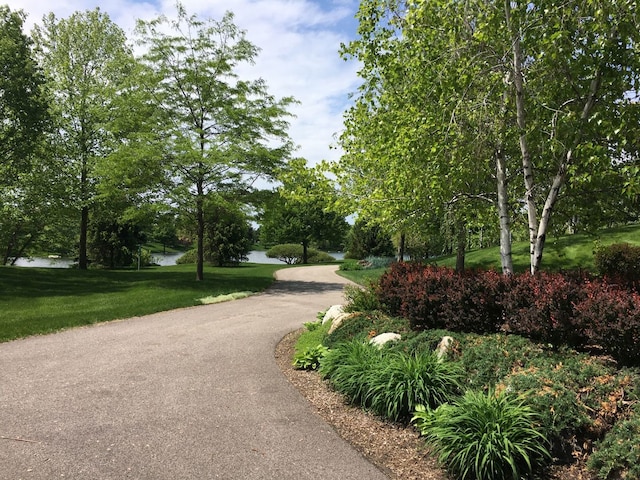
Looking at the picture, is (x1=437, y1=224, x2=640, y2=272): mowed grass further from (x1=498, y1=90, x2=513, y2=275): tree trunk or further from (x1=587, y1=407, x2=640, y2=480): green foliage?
(x1=587, y1=407, x2=640, y2=480): green foliage

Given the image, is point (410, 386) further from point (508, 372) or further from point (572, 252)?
point (572, 252)

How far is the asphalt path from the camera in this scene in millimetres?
3834

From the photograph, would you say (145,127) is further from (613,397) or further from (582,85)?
(613,397)

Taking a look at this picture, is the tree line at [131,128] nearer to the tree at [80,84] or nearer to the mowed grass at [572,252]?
the tree at [80,84]

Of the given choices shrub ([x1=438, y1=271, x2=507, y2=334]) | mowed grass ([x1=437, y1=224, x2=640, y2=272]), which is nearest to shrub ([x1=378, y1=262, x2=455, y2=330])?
shrub ([x1=438, y1=271, x2=507, y2=334])

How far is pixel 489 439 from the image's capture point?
3740mm

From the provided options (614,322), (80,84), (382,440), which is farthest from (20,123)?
(614,322)

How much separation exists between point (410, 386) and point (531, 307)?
207 cm

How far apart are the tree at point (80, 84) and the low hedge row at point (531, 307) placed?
20050 mm

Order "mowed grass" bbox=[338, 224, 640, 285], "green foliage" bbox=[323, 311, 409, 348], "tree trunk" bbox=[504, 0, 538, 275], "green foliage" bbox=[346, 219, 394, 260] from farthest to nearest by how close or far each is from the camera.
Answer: "green foliage" bbox=[346, 219, 394, 260] → "mowed grass" bbox=[338, 224, 640, 285] → "green foliage" bbox=[323, 311, 409, 348] → "tree trunk" bbox=[504, 0, 538, 275]

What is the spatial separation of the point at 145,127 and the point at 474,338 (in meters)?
16.6

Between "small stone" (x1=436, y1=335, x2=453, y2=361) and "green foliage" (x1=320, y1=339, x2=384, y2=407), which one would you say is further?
"small stone" (x1=436, y1=335, x2=453, y2=361)

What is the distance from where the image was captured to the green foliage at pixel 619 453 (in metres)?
3.41

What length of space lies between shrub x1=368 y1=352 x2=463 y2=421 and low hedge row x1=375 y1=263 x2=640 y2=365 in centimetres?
135
